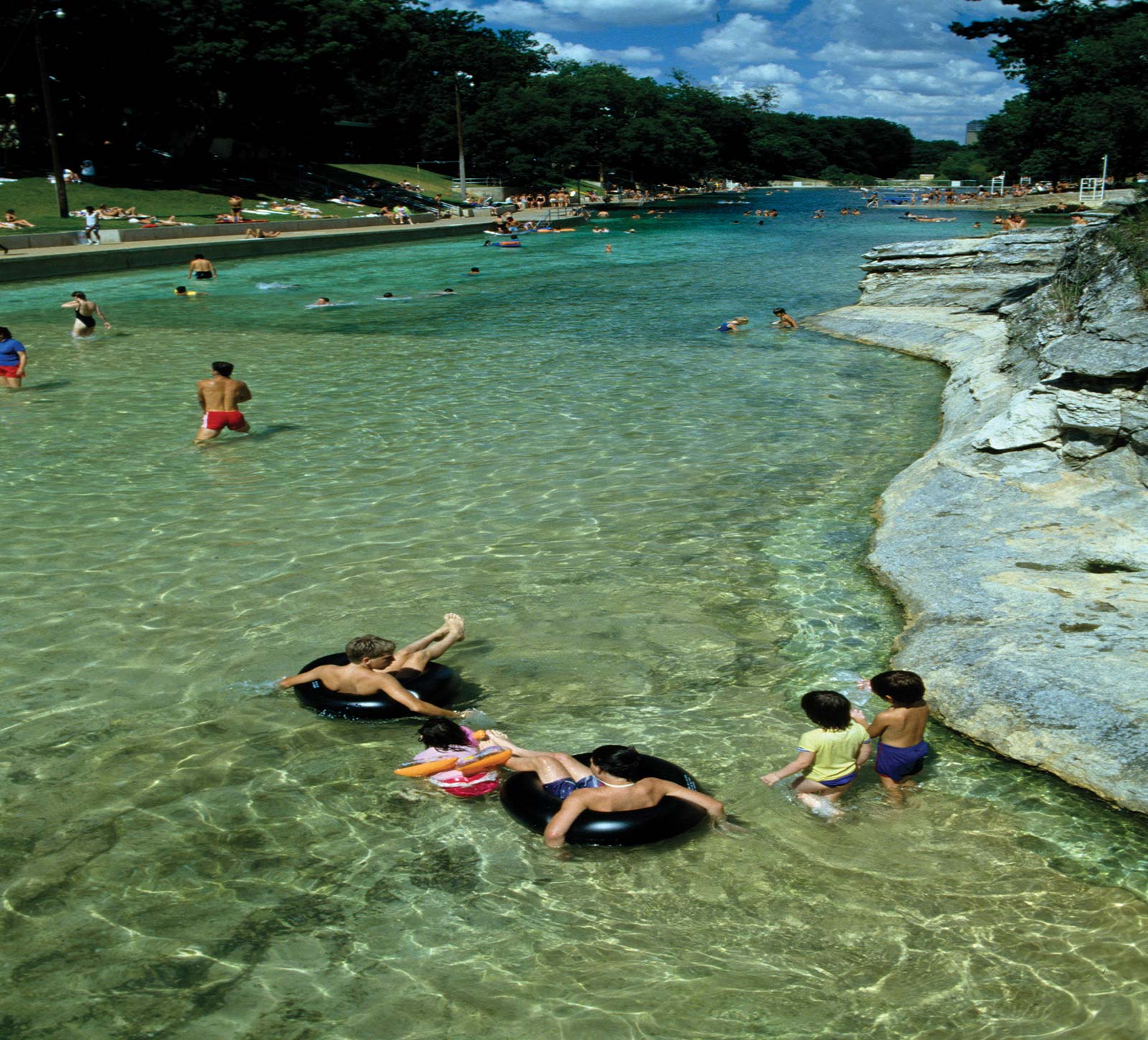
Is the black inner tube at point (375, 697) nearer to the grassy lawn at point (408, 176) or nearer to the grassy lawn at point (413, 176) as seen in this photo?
the grassy lawn at point (413, 176)

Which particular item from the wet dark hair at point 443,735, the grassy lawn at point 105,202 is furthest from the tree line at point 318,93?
the wet dark hair at point 443,735

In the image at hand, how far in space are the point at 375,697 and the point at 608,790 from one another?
2.04 m

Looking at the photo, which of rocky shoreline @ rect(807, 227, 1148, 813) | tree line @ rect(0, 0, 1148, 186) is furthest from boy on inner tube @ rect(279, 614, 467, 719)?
tree line @ rect(0, 0, 1148, 186)

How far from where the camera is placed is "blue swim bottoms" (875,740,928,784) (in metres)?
6.02

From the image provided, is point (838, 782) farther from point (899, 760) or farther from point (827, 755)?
point (899, 760)

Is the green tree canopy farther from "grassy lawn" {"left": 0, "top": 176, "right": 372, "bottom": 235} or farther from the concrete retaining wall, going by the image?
"grassy lawn" {"left": 0, "top": 176, "right": 372, "bottom": 235}

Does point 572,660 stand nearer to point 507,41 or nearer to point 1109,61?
point 1109,61

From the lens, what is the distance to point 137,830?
578cm

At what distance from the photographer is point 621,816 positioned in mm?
5477

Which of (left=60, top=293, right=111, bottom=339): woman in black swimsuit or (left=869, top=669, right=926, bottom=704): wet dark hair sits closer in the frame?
(left=869, top=669, right=926, bottom=704): wet dark hair

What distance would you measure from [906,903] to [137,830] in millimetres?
4143

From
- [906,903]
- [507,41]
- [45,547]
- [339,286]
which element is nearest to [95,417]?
[45,547]

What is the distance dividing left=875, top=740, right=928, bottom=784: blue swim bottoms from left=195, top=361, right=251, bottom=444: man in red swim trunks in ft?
34.9

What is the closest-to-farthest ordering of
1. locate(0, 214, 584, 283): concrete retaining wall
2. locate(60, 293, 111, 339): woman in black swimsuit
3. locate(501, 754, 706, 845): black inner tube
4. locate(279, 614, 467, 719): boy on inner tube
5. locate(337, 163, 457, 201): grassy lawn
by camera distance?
locate(501, 754, 706, 845): black inner tube, locate(279, 614, 467, 719): boy on inner tube, locate(60, 293, 111, 339): woman in black swimsuit, locate(0, 214, 584, 283): concrete retaining wall, locate(337, 163, 457, 201): grassy lawn
